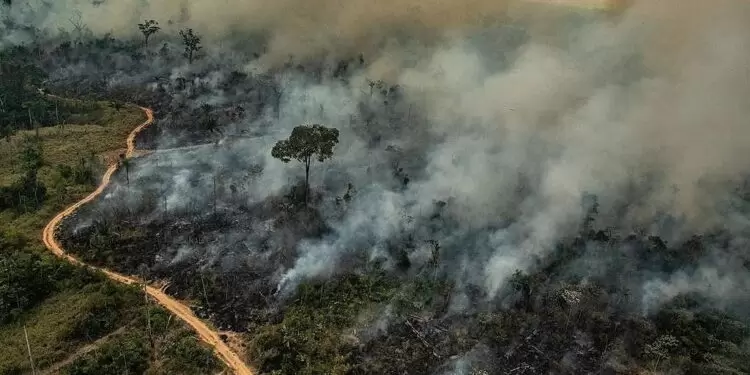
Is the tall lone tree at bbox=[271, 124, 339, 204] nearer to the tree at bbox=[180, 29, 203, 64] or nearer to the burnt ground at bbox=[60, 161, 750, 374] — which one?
the burnt ground at bbox=[60, 161, 750, 374]

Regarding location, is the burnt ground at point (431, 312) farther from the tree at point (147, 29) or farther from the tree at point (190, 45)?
the tree at point (147, 29)

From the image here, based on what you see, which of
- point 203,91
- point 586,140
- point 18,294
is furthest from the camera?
point 203,91

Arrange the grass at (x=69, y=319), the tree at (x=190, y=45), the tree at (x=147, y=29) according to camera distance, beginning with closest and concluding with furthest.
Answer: the grass at (x=69, y=319) → the tree at (x=190, y=45) → the tree at (x=147, y=29)

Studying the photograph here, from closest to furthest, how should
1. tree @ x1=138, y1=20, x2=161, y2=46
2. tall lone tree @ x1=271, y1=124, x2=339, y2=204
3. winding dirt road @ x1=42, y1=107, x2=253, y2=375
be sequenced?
1. winding dirt road @ x1=42, y1=107, x2=253, y2=375
2. tall lone tree @ x1=271, y1=124, x2=339, y2=204
3. tree @ x1=138, y1=20, x2=161, y2=46

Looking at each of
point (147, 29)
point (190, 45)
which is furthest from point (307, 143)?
point (147, 29)

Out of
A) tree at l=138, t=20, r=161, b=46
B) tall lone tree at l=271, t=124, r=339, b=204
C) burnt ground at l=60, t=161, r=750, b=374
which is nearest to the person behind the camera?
burnt ground at l=60, t=161, r=750, b=374

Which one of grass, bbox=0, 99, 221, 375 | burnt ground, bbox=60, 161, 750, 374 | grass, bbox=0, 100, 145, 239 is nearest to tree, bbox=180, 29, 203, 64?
grass, bbox=0, 100, 145, 239

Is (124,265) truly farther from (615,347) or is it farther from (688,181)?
(688,181)

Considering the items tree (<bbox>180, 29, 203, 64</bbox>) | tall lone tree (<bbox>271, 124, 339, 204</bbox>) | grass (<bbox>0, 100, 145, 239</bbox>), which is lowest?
grass (<bbox>0, 100, 145, 239</bbox>)

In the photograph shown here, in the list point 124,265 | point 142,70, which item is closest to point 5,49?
point 142,70

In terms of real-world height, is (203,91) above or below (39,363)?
above

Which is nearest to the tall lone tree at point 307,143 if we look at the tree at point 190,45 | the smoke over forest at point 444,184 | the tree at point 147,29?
the smoke over forest at point 444,184
